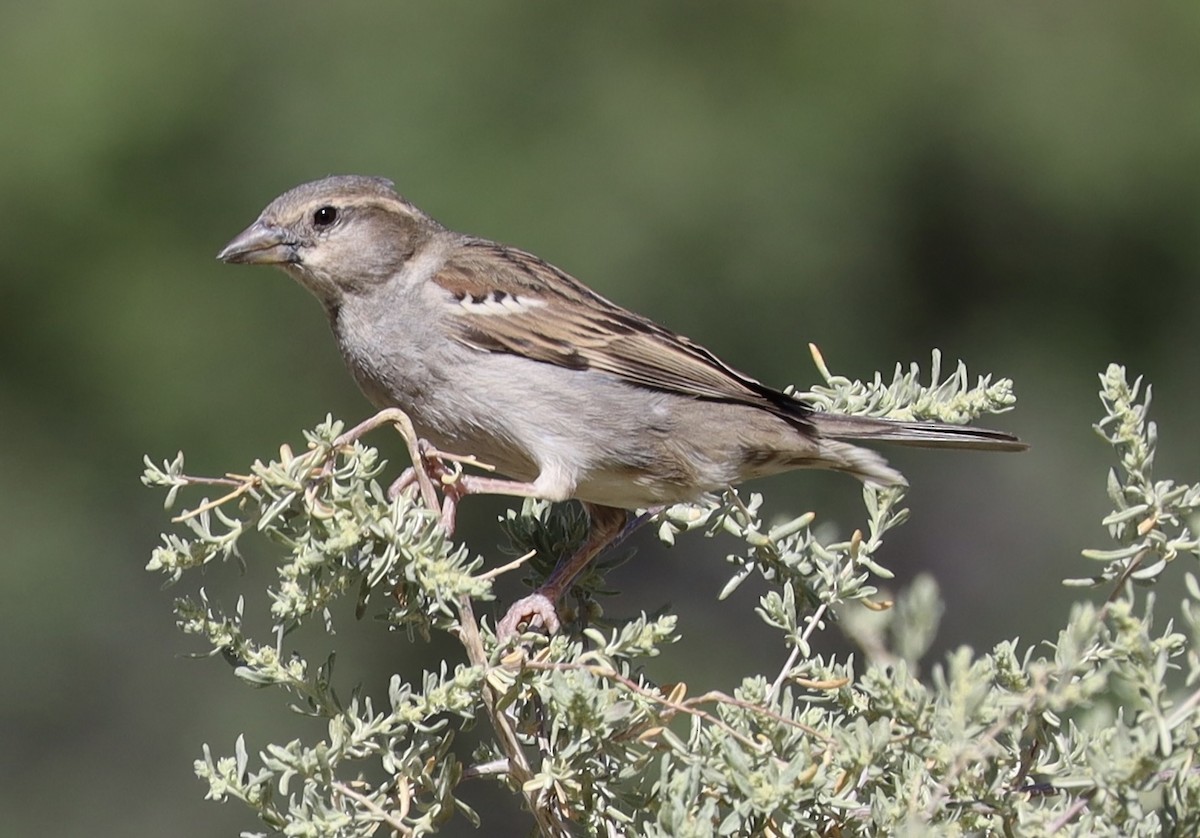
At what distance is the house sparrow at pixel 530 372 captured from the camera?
2.82 m

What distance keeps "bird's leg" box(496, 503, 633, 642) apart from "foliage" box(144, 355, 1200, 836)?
0.26 m

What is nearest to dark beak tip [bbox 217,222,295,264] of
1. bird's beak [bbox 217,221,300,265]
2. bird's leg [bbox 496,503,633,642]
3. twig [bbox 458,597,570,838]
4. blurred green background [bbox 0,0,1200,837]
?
bird's beak [bbox 217,221,300,265]

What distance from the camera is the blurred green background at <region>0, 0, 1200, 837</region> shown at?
15.8 ft

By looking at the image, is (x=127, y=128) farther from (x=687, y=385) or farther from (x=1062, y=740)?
(x=1062, y=740)

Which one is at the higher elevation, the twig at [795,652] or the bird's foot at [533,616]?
the twig at [795,652]

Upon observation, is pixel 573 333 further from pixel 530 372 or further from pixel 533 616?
pixel 533 616

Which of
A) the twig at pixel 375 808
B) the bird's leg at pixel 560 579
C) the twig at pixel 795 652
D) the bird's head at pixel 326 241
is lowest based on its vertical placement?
the bird's leg at pixel 560 579

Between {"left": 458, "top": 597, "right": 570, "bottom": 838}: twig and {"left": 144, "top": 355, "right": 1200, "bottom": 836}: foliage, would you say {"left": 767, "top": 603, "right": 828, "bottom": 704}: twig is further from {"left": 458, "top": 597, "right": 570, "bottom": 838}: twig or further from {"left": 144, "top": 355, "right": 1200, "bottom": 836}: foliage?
{"left": 458, "top": 597, "right": 570, "bottom": 838}: twig

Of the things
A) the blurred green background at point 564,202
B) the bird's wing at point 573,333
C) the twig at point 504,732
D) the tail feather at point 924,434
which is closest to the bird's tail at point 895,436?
the tail feather at point 924,434

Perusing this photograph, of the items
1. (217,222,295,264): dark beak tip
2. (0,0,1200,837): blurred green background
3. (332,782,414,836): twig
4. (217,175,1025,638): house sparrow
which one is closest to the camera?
(332,782,414,836): twig

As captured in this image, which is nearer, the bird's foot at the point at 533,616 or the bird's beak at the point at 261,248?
the bird's foot at the point at 533,616

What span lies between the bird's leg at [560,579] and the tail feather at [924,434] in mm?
412

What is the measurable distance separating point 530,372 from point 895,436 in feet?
2.55

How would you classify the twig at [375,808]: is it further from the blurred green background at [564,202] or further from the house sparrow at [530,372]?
the blurred green background at [564,202]
